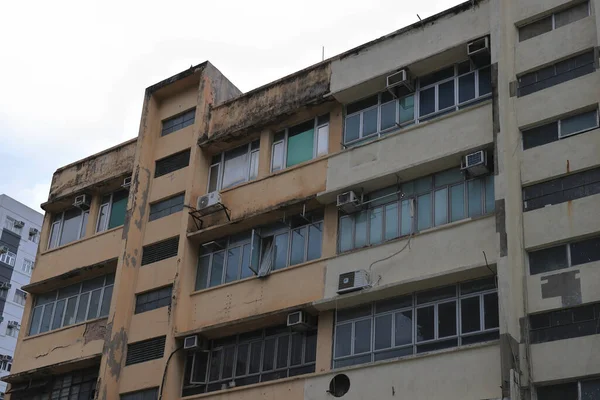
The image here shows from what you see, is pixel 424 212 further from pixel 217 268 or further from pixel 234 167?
pixel 234 167

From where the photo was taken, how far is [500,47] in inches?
683

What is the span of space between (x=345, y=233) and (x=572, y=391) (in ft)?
20.6

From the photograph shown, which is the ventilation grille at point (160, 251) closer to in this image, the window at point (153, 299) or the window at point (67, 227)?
the window at point (153, 299)

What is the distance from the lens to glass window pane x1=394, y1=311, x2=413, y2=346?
55.3ft

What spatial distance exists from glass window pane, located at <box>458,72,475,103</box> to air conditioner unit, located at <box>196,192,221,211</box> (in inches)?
244

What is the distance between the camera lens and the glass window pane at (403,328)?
16.8 m

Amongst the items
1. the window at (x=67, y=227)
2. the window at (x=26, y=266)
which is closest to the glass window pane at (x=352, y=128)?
the window at (x=67, y=227)

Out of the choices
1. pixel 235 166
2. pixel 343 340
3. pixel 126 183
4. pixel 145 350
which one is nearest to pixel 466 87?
pixel 343 340

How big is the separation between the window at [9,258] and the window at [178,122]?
27.8m

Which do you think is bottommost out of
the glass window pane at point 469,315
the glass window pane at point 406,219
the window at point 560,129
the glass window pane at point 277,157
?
the glass window pane at point 469,315

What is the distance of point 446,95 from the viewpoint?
18.5m

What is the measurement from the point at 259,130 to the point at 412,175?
4.84 metres

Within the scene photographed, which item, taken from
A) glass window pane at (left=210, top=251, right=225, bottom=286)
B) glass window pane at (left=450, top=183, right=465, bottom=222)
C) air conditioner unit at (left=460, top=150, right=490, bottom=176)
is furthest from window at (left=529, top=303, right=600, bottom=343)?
glass window pane at (left=210, top=251, right=225, bottom=286)

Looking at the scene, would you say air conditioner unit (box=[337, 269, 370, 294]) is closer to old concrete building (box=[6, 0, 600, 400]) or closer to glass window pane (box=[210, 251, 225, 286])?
old concrete building (box=[6, 0, 600, 400])
